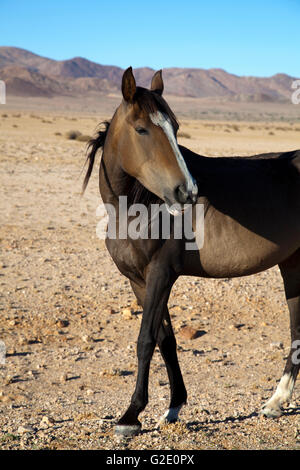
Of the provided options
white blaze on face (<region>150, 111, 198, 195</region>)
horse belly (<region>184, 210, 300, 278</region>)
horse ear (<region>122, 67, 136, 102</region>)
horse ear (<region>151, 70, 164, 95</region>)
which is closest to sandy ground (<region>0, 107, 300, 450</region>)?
horse belly (<region>184, 210, 300, 278</region>)

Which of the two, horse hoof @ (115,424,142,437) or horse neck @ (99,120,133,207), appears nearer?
horse hoof @ (115,424,142,437)

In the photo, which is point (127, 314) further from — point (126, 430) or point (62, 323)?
Result: point (126, 430)

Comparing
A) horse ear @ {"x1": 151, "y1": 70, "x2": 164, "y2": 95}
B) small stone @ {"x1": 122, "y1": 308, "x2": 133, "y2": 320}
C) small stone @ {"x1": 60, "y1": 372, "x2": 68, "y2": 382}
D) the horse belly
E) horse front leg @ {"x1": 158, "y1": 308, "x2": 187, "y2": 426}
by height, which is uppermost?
horse ear @ {"x1": 151, "y1": 70, "x2": 164, "y2": 95}

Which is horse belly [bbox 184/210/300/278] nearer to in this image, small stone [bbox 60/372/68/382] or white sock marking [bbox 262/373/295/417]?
white sock marking [bbox 262/373/295/417]

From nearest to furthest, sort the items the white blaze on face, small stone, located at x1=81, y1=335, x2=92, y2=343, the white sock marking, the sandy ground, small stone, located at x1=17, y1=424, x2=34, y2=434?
the white blaze on face < small stone, located at x1=17, y1=424, x2=34, y2=434 < the sandy ground < the white sock marking < small stone, located at x1=81, y1=335, x2=92, y2=343

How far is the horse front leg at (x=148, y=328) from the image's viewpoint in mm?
3920

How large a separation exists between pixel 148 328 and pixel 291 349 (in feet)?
5.16

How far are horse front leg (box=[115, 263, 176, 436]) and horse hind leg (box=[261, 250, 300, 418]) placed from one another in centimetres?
122

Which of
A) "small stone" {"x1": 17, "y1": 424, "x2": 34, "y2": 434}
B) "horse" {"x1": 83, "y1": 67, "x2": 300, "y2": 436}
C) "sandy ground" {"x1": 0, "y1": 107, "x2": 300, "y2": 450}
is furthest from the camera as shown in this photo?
"sandy ground" {"x1": 0, "y1": 107, "x2": 300, "y2": 450}

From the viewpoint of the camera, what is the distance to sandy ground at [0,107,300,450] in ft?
13.6

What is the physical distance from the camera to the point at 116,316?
6.93 meters

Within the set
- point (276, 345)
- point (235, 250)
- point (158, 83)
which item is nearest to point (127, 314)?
point (276, 345)

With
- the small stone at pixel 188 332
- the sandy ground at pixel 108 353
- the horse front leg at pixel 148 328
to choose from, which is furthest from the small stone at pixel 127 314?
the horse front leg at pixel 148 328

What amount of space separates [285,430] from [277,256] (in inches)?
54.0
